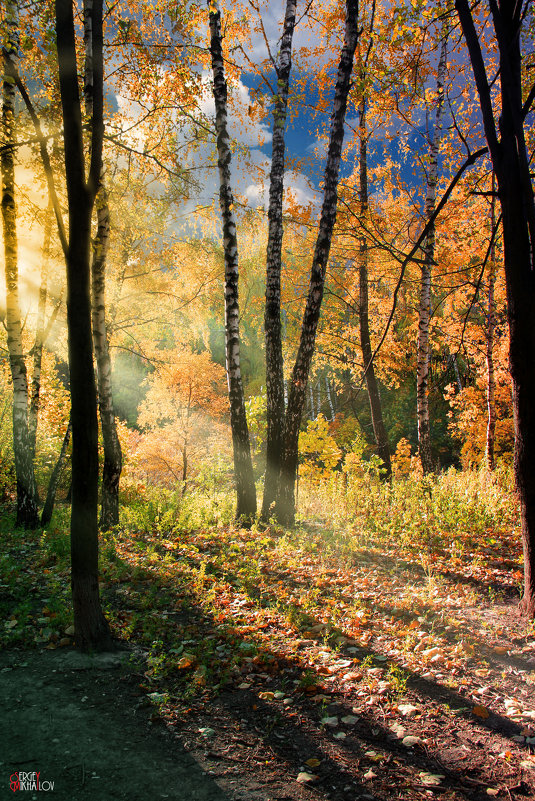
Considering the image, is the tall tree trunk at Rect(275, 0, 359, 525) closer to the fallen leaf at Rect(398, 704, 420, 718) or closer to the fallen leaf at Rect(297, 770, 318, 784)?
the fallen leaf at Rect(398, 704, 420, 718)

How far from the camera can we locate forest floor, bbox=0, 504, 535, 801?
2387 millimetres

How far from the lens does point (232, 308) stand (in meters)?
7.62

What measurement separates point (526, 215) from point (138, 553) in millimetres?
6627

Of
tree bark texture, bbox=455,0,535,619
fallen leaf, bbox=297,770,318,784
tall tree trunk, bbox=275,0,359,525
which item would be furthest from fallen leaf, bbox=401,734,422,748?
tall tree trunk, bbox=275,0,359,525

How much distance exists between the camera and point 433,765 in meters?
2.40

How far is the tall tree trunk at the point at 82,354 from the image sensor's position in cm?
350

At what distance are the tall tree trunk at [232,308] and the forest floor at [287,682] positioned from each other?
2006mm

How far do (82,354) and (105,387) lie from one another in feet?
16.7

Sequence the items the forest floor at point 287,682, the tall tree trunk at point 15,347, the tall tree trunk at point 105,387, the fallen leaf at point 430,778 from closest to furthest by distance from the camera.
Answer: the fallen leaf at point 430,778 < the forest floor at point 287,682 < the tall tree trunk at point 105,387 < the tall tree trunk at point 15,347

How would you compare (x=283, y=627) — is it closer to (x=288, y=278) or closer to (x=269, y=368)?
(x=269, y=368)

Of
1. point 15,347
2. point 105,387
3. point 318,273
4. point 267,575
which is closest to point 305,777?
point 267,575

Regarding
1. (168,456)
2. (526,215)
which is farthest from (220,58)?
(168,456)

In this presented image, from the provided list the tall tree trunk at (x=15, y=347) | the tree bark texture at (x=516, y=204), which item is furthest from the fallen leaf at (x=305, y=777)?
the tall tree trunk at (x=15, y=347)

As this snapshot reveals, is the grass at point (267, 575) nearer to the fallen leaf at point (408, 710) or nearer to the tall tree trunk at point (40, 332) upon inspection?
the fallen leaf at point (408, 710)
